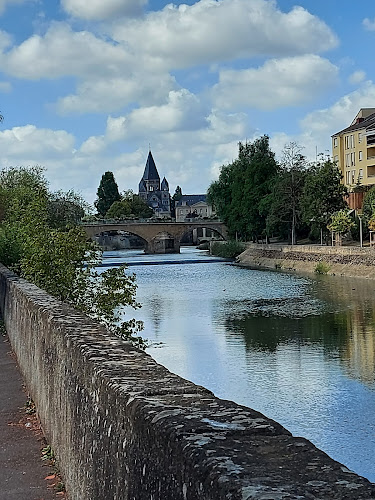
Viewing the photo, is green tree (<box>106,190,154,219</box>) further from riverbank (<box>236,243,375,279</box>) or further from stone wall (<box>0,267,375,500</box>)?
stone wall (<box>0,267,375,500</box>)

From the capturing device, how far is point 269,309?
39.8 metres

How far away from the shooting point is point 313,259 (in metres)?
70.2

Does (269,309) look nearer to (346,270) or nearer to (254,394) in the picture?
(254,394)

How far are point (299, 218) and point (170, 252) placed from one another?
37.5 metres

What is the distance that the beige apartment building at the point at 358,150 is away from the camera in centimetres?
8775

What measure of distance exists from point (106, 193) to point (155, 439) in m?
160

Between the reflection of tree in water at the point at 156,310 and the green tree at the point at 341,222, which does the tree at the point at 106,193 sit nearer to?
the green tree at the point at 341,222

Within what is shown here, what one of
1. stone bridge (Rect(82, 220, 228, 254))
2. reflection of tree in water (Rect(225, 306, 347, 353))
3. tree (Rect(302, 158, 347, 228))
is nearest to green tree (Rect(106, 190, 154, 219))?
stone bridge (Rect(82, 220, 228, 254))

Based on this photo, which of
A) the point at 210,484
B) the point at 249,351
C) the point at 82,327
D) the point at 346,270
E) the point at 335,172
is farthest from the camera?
the point at 335,172

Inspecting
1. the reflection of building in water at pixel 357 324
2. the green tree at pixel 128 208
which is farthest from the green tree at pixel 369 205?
the green tree at pixel 128 208

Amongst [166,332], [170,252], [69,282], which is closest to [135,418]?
[69,282]

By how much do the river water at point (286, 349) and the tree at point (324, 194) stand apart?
20.2 metres

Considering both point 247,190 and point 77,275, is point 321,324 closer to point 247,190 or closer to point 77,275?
point 77,275

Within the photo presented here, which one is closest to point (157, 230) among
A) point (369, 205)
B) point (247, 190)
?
point (247, 190)
